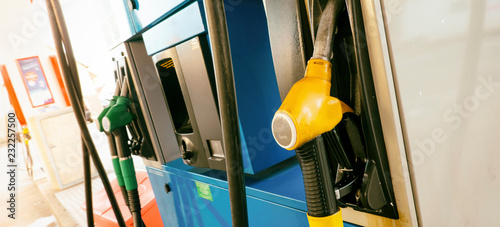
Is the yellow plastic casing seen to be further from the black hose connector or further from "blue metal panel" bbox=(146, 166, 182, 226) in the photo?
the black hose connector

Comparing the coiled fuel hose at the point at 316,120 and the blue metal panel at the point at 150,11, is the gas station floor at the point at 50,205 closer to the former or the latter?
the blue metal panel at the point at 150,11

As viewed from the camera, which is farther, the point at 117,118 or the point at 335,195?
the point at 117,118

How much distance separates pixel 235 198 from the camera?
52 centimetres

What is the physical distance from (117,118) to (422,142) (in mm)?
1265

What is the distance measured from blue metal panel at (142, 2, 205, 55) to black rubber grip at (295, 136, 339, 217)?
551 mm

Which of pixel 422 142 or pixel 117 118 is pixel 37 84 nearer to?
pixel 117 118

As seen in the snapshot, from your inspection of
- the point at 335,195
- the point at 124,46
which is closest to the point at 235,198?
the point at 335,195

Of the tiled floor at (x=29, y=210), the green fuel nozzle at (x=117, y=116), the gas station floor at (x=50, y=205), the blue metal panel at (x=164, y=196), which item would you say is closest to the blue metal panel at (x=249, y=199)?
the blue metal panel at (x=164, y=196)

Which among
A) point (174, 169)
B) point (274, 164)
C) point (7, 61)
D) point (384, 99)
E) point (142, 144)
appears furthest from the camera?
point (7, 61)

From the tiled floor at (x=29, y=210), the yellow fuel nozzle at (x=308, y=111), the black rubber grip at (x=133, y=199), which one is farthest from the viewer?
the tiled floor at (x=29, y=210)

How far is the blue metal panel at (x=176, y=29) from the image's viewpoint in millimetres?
921

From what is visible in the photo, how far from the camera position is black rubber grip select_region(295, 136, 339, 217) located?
50cm

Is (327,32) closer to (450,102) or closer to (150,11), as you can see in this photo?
(450,102)

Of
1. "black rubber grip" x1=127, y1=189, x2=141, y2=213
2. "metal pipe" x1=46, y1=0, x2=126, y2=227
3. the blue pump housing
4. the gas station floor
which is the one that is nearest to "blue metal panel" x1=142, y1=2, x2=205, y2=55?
the blue pump housing
